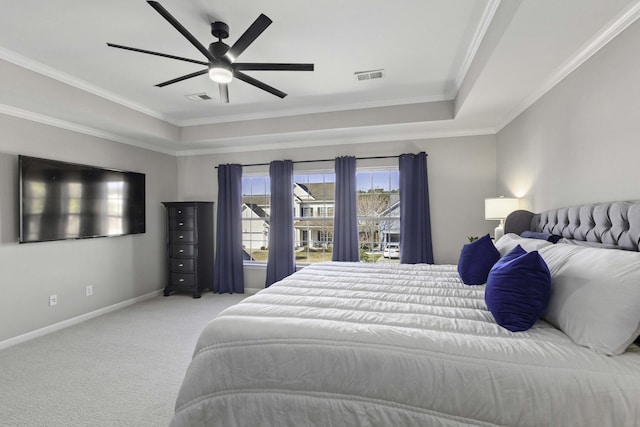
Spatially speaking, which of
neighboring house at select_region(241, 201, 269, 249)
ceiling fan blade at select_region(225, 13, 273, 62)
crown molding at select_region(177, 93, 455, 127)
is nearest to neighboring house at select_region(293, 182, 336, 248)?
neighboring house at select_region(241, 201, 269, 249)

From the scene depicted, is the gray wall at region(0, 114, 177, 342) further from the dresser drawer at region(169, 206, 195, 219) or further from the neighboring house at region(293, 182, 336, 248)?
the neighboring house at region(293, 182, 336, 248)

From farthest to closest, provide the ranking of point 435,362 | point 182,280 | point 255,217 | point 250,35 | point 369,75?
point 255,217 → point 182,280 → point 369,75 → point 250,35 → point 435,362

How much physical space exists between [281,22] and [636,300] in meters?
2.70

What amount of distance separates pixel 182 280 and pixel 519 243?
183 inches

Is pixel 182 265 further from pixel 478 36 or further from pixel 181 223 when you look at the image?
pixel 478 36

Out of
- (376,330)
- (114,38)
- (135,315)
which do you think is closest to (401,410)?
(376,330)

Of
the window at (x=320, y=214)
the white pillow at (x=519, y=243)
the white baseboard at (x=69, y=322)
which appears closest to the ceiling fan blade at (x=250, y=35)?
the white pillow at (x=519, y=243)

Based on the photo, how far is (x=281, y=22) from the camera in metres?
2.40

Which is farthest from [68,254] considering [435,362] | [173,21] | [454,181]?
[454,181]

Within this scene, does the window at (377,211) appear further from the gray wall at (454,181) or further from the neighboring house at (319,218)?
the gray wall at (454,181)

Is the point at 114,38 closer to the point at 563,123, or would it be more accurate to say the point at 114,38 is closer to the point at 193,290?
the point at 193,290

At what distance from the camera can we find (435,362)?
1.22m

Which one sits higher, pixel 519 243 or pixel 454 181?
pixel 454 181

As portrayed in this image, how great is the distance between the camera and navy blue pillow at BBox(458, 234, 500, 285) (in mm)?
2300
